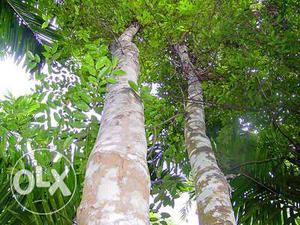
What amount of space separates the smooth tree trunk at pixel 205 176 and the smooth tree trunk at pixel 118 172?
45.9 inches

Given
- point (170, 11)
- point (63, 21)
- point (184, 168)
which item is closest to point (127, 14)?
point (170, 11)

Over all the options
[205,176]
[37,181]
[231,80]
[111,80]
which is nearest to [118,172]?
[111,80]

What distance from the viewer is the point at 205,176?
10.0 feet

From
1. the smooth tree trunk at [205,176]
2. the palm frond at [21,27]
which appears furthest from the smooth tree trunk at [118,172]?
the palm frond at [21,27]

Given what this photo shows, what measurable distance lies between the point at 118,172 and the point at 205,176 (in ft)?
6.05

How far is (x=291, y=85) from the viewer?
3.67m

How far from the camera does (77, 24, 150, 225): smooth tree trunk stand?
3.80 ft

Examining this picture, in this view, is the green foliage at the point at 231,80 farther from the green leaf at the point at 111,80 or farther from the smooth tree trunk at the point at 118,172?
the smooth tree trunk at the point at 118,172

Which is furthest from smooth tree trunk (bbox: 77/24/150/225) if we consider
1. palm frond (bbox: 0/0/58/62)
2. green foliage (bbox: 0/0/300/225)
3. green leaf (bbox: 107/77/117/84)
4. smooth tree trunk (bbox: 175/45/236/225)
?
palm frond (bbox: 0/0/58/62)

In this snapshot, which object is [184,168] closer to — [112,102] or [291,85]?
[291,85]

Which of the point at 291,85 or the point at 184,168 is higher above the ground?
the point at 291,85

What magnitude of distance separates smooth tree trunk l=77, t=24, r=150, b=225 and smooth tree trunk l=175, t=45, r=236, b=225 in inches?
45.9

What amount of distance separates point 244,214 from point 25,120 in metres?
3.23

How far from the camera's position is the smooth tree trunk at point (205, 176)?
265 centimetres
